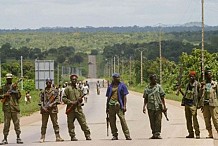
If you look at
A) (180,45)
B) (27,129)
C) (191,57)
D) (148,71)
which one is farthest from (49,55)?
(27,129)

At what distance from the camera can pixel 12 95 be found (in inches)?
800

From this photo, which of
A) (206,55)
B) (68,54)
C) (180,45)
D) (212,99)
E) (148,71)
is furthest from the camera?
(68,54)

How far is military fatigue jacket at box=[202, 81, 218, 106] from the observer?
2023 cm

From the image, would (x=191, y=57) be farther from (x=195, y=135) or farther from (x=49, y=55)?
(x=49, y=55)

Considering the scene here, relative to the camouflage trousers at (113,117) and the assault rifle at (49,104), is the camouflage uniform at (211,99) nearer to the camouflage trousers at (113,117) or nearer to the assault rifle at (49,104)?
the camouflage trousers at (113,117)

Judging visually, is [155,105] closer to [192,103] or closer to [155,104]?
[155,104]

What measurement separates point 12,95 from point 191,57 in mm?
53184

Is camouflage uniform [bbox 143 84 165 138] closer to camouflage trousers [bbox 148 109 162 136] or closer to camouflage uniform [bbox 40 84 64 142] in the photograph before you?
camouflage trousers [bbox 148 109 162 136]

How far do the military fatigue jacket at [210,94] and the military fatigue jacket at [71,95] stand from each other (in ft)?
12.4

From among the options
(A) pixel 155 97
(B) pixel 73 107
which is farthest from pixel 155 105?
(B) pixel 73 107

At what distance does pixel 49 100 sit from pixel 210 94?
483 centimetres

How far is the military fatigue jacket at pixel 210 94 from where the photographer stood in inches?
797

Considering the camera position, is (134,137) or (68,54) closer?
(134,137)

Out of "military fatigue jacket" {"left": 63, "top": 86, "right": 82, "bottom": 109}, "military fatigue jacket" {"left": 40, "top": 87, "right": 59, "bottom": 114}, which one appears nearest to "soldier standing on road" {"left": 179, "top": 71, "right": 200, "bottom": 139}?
"military fatigue jacket" {"left": 63, "top": 86, "right": 82, "bottom": 109}
